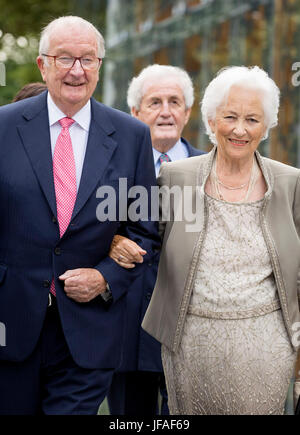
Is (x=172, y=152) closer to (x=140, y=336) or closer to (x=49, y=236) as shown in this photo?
(x=140, y=336)

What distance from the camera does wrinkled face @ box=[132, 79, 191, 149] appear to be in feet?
20.3

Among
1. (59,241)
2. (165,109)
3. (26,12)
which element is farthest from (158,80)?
(26,12)

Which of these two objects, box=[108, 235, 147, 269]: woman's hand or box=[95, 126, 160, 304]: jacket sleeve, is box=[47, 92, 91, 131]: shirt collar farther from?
box=[108, 235, 147, 269]: woman's hand

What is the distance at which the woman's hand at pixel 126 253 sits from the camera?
15.0 ft

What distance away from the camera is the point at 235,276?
470 centimetres

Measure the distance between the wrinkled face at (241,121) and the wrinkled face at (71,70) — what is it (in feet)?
2.26

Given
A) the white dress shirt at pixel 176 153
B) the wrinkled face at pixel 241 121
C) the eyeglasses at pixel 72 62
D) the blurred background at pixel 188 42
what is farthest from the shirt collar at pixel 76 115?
the blurred background at pixel 188 42

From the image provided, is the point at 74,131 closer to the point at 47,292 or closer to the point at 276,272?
the point at 47,292

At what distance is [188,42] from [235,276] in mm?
16152

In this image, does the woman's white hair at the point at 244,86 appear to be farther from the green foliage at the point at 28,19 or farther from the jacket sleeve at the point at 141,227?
the green foliage at the point at 28,19

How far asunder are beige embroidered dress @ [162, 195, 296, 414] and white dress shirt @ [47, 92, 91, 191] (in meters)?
0.72

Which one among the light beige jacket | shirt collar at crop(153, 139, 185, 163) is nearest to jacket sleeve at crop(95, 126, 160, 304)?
the light beige jacket

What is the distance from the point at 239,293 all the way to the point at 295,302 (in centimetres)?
33
